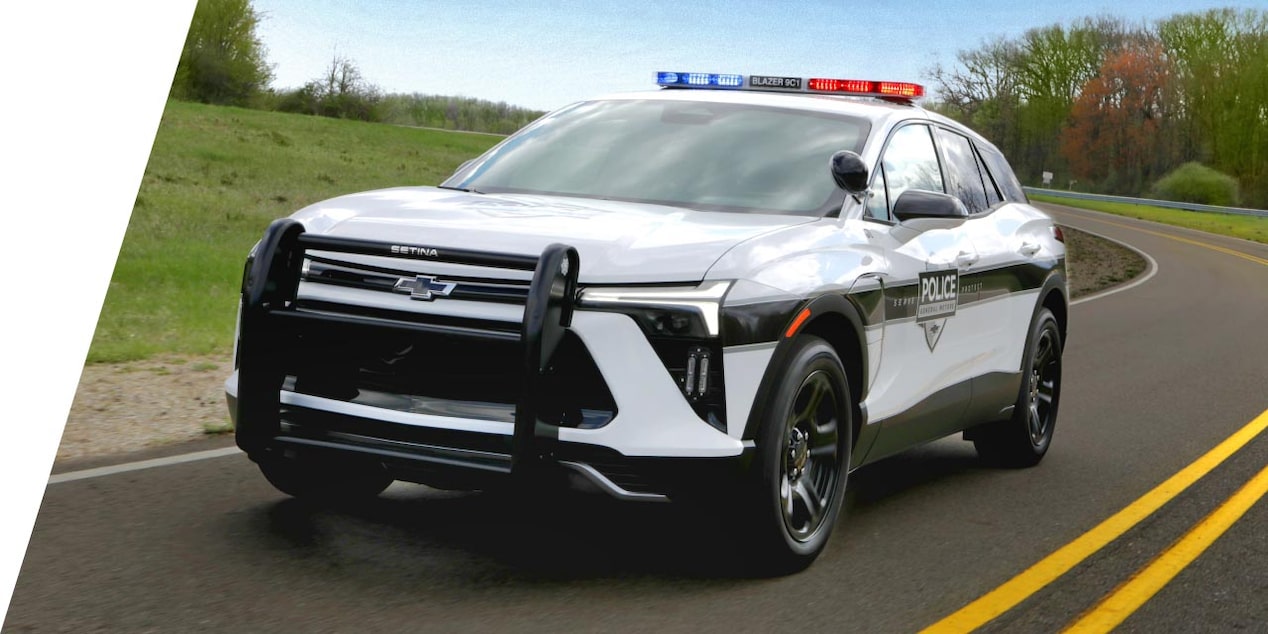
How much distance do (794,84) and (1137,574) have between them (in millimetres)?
3071

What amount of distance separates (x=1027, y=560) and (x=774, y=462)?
5.00 ft

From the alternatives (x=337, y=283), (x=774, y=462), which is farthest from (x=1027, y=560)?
(x=337, y=283)

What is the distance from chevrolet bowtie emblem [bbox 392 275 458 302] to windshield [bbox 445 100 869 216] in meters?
1.44

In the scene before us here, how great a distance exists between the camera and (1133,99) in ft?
336

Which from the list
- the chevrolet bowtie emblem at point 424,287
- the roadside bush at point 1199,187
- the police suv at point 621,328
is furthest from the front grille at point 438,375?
the roadside bush at point 1199,187

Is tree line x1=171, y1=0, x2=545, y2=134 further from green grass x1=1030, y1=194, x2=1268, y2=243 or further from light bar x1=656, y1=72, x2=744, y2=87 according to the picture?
light bar x1=656, y1=72, x2=744, y2=87

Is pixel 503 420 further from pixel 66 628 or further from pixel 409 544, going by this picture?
pixel 66 628

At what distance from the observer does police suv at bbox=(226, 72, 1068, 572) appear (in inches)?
193

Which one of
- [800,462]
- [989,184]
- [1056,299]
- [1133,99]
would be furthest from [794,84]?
[1133,99]

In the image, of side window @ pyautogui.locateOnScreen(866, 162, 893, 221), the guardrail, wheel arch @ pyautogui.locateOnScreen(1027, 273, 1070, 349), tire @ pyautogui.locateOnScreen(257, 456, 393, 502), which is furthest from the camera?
the guardrail

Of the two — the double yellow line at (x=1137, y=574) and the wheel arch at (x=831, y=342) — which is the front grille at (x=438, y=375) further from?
the double yellow line at (x=1137, y=574)

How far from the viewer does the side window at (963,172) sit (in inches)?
299

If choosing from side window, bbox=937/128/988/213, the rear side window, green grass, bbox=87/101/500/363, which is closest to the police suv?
side window, bbox=937/128/988/213

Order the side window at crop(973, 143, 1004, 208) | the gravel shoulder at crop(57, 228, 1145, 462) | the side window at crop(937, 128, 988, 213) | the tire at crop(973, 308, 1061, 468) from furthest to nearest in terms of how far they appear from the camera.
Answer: the tire at crop(973, 308, 1061, 468)
the side window at crop(973, 143, 1004, 208)
the gravel shoulder at crop(57, 228, 1145, 462)
the side window at crop(937, 128, 988, 213)
